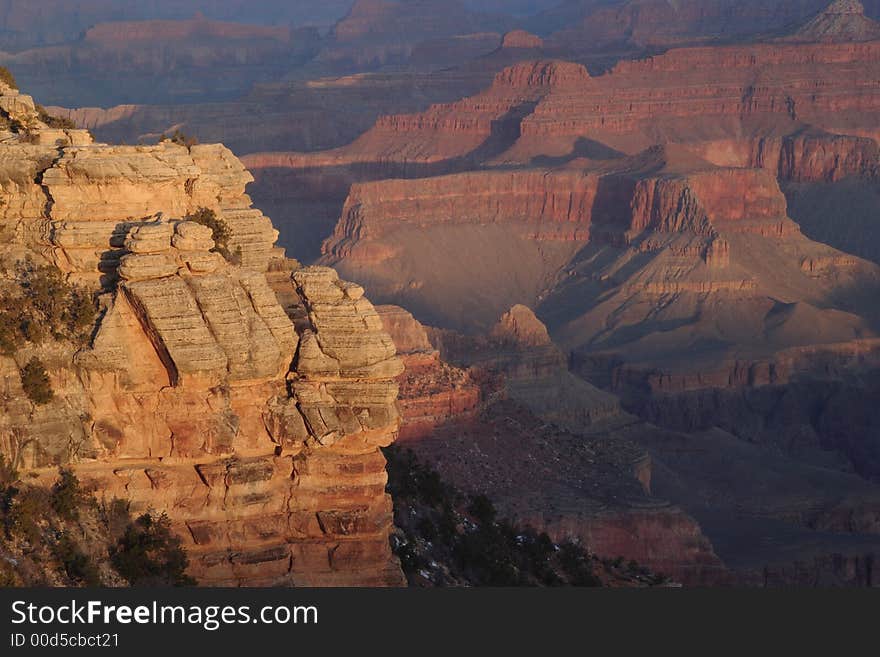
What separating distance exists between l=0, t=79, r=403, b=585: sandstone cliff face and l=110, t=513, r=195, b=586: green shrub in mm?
299

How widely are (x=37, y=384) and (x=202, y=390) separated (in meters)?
2.36

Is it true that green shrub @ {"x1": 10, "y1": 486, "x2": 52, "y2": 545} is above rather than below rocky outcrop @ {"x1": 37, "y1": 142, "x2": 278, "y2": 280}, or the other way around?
below

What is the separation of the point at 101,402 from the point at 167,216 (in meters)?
3.39

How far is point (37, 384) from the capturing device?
30.3m

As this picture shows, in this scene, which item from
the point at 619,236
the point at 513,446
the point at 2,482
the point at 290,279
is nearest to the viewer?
the point at 2,482

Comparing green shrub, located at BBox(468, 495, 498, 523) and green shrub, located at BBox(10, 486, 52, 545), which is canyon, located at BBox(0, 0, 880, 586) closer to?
green shrub, located at BBox(10, 486, 52, 545)

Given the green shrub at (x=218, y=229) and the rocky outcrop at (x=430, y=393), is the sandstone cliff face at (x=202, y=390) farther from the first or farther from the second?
the rocky outcrop at (x=430, y=393)

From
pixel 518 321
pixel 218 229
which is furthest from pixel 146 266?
pixel 518 321

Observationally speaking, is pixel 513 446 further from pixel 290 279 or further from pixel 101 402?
pixel 101 402

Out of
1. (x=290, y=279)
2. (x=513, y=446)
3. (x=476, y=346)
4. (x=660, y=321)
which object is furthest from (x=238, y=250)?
(x=660, y=321)

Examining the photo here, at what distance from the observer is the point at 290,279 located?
34.6 m

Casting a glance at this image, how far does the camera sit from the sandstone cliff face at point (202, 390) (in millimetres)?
30297

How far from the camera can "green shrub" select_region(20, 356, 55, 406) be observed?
1193 inches

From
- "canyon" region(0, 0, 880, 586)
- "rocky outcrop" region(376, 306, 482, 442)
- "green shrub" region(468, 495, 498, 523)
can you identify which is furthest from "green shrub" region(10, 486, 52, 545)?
"rocky outcrop" region(376, 306, 482, 442)
